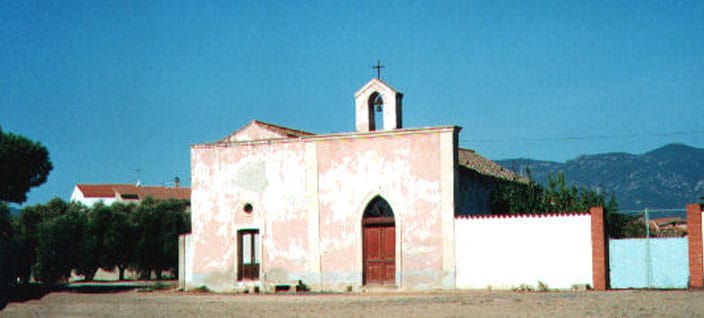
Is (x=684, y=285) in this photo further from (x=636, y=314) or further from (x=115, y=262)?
(x=115, y=262)

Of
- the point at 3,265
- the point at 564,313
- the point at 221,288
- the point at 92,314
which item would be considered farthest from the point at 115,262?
the point at 564,313

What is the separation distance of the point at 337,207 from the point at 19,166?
54.1ft

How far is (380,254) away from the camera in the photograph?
91.6 feet

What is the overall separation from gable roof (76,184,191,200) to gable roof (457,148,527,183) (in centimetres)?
4195

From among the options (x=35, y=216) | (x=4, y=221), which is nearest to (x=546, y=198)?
(x=4, y=221)

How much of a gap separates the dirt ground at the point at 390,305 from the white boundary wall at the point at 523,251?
4.79ft

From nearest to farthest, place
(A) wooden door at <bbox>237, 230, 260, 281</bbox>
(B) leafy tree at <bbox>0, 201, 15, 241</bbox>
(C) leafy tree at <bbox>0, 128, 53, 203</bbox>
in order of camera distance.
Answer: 1. (A) wooden door at <bbox>237, 230, 260, 281</bbox>
2. (C) leafy tree at <bbox>0, 128, 53, 203</bbox>
3. (B) leafy tree at <bbox>0, 201, 15, 241</bbox>

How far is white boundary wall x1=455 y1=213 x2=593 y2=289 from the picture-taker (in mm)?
25109

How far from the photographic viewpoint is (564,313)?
1744cm

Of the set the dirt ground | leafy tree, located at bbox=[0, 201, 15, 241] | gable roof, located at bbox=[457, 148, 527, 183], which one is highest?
gable roof, located at bbox=[457, 148, 527, 183]

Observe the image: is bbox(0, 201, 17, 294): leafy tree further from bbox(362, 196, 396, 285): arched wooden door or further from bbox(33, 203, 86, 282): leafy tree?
bbox(362, 196, 396, 285): arched wooden door

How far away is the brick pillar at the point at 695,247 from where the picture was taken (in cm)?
2398

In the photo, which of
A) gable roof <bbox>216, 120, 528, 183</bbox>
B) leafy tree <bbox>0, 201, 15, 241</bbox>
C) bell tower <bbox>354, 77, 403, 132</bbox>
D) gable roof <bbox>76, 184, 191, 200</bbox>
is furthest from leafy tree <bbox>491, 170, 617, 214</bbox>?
gable roof <bbox>76, 184, 191, 200</bbox>

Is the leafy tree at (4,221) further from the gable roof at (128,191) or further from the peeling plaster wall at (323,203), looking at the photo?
the gable roof at (128,191)
